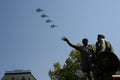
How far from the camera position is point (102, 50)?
53.3 ft

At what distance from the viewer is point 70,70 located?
50625 mm

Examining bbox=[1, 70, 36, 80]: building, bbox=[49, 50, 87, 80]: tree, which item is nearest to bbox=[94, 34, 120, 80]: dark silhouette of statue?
bbox=[49, 50, 87, 80]: tree

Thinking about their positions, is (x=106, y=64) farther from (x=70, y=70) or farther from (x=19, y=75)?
(x=19, y=75)

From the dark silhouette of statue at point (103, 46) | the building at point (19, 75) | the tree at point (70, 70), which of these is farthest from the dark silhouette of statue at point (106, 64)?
the building at point (19, 75)

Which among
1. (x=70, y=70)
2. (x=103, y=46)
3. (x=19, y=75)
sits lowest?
(x=103, y=46)

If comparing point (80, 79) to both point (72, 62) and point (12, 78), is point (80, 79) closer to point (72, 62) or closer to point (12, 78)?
point (72, 62)

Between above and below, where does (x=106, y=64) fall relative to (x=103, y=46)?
below

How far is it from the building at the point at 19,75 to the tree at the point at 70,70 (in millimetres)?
64092

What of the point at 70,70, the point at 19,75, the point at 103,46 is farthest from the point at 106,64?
the point at 19,75

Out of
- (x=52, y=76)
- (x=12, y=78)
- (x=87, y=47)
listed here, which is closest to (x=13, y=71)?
(x=12, y=78)

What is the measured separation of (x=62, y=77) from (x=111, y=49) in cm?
3463

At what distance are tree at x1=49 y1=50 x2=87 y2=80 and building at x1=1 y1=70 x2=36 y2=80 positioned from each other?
210ft

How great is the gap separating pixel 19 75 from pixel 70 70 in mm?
69306

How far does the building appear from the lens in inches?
4579
